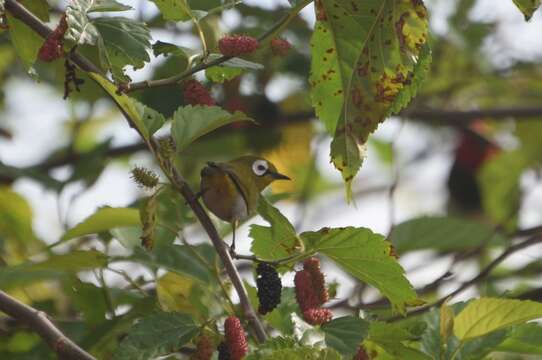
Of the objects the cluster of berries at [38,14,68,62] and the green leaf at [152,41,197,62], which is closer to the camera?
the cluster of berries at [38,14,68,62]

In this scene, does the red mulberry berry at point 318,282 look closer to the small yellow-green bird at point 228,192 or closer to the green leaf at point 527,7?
the small yellow-green bird at point 228,192

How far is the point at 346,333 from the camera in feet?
3.91

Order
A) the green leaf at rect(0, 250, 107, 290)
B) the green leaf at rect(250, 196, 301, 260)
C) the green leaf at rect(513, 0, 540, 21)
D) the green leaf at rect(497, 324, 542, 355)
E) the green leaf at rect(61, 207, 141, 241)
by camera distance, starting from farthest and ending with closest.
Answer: the green leaf at rect(61, 207, 141, 241)
the green leaf at rect(0, 250, 107, 290)
the green leaf at rect(497, 324, 542, 355)
the green leaf at rect(250, 196, 301, 260)
the green leaf at rect(513, 0, 540, 21)

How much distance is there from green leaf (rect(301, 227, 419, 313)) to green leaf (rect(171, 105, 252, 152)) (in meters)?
0.17

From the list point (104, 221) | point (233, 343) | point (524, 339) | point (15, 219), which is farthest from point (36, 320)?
point (15, 219)

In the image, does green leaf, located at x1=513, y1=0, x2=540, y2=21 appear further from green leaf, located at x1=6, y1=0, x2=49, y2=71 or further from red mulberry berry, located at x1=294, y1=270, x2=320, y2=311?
green leaf, located at x1=6, y1=0, x2=49, y2=71

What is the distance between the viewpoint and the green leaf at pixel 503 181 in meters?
3.31

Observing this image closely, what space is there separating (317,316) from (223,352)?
5.0 inches

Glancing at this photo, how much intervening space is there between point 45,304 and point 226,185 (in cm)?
71

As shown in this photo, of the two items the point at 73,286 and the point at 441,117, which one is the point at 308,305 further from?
the point at 441,117

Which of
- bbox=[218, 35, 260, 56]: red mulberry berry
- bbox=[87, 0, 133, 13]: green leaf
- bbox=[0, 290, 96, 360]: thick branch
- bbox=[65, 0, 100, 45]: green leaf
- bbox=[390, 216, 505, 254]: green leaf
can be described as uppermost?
bbox=[87, 0, 133, 13]: green leaf

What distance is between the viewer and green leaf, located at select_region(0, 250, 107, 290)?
159 cm

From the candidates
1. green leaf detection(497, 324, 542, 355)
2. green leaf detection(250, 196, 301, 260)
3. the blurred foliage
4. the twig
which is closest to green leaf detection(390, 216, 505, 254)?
the blurred foliage

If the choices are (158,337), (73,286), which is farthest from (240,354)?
(73,286)
